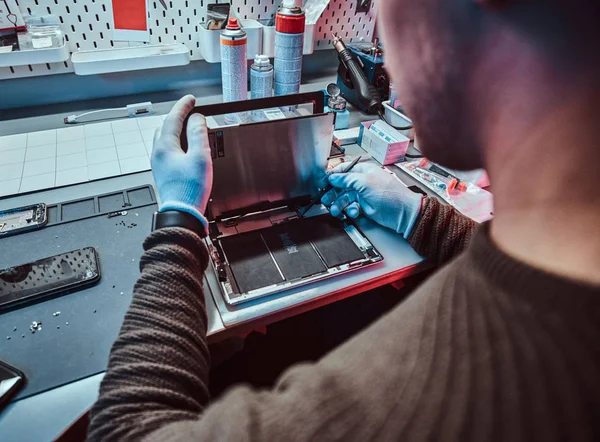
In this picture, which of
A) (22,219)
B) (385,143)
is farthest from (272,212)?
(22,219)

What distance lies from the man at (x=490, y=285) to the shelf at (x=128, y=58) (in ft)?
2.76

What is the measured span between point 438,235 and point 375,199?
0.14m

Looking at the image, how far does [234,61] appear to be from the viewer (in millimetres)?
912

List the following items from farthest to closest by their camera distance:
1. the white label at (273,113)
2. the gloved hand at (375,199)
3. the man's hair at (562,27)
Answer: the white label at (273,113)
the gloved hand at (375,199)
the man's hair at (562,27)

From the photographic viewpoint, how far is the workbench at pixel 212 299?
1.59ft

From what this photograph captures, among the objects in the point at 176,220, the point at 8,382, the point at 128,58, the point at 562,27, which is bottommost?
the point at 8,382

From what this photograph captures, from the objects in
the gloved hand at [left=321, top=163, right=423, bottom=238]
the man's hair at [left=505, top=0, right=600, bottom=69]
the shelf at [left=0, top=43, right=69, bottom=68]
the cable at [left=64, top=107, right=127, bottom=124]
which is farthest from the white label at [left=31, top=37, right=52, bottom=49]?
the man's hair at [left=505, top=0, right=600, bottom=69]

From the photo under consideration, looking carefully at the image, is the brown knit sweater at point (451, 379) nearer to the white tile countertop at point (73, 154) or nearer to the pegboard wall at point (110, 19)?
the white tile countertop at point (73, 154)

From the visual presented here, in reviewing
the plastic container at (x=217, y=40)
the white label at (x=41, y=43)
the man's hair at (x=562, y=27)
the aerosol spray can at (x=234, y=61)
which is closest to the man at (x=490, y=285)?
the man's hair at (x=562, y=27)

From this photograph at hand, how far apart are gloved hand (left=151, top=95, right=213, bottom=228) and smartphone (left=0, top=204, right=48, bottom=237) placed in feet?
0.79

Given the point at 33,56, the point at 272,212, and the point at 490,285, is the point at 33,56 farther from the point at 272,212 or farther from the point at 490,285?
the point at 490,285

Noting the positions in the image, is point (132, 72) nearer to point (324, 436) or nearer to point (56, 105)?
point (56, 105)

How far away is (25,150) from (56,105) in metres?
0.24

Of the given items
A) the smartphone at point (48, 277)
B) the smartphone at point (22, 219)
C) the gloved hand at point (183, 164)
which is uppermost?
the gloved hand at point (183, 164)
